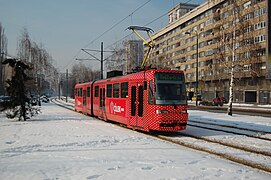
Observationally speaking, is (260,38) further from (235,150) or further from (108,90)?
(235,150)

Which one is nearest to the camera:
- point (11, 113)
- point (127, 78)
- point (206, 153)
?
point (206, 153)

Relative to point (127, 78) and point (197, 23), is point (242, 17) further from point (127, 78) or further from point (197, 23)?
point (197, 23)

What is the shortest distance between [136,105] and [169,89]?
1987 mm

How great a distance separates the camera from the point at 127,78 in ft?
50.8

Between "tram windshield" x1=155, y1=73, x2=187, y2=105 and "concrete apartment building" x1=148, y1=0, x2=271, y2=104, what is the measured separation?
16.8ft

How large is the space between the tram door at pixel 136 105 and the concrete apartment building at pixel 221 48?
21.9ft

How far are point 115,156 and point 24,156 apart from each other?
8.03 ft

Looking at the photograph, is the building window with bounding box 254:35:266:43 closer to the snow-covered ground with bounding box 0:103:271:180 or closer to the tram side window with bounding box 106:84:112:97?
the tram side window with bounding box 106:84:112:97

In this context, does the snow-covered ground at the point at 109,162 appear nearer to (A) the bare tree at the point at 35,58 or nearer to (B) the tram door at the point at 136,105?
(B) the tram door at the point at 136,105

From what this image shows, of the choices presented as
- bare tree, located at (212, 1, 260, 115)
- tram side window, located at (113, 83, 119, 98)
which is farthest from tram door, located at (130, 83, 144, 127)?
bare tree, located at (212, 1, 260, 115)

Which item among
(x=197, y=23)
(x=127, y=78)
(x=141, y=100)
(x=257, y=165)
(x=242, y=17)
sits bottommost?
(x=257, y=165)

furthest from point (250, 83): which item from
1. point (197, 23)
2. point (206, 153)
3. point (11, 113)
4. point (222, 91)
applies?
point (206, 153)

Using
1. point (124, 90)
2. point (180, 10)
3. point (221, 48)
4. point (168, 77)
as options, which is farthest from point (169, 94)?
point (180, 10)

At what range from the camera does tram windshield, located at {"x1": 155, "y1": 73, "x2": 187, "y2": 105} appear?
1284 centimetres
